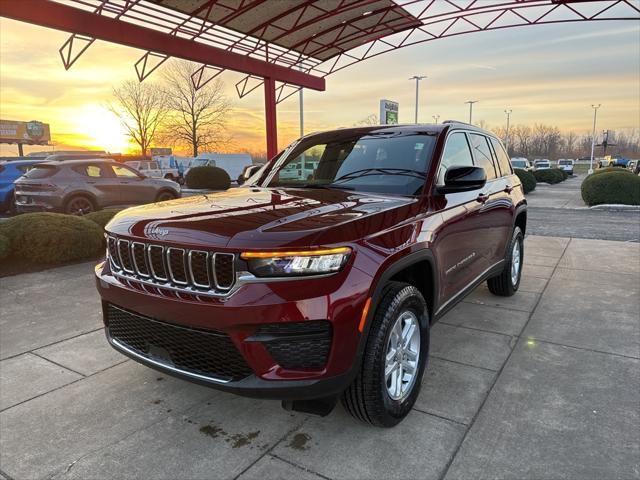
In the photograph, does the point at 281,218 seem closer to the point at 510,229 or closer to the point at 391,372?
the point at 391,372

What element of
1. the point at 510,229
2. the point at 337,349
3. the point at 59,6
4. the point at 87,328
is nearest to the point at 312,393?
the point at 337,349

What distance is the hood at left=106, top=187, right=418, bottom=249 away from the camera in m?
2.21

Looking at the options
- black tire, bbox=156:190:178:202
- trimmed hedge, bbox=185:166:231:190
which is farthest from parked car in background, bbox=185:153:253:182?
black tire, bbox=156:190:178:202

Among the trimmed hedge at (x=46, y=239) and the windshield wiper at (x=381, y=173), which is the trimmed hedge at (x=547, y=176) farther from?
the windshield wiper at (x=381, y=173)

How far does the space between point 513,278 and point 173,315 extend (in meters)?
4.31

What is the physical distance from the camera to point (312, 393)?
220cm

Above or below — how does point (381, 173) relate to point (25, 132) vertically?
below

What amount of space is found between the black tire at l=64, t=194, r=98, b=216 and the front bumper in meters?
10.5

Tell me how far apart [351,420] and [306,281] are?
46.7 inches

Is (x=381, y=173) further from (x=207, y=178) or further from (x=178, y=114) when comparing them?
(x=178, y=114)

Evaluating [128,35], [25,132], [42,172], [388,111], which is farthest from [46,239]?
[25,132]

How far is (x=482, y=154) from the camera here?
14.7 ft

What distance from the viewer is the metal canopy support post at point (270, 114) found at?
56.3 ft

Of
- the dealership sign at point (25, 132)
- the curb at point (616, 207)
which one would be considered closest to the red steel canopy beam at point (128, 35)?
the curb at point (616, 207)
